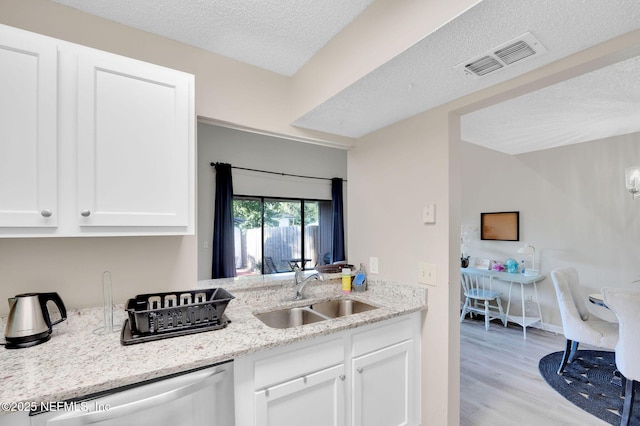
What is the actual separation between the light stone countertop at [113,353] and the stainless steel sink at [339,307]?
305 millimetres

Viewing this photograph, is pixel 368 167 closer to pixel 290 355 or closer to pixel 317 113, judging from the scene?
pixel 317 113

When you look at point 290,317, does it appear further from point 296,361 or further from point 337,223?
point 337,223

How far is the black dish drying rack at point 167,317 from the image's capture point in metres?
1.26

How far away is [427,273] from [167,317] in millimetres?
1500

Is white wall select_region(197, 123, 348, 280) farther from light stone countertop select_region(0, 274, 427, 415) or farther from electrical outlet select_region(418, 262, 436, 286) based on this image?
electrical outlet select_region(418, 262, 436, 286)

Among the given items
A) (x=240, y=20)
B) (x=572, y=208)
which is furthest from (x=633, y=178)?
(x=240, y=20)

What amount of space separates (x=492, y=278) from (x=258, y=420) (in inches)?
166

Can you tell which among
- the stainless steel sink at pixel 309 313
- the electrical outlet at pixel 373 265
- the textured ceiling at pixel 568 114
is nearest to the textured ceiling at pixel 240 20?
the electrical outlet at pixel 373 265

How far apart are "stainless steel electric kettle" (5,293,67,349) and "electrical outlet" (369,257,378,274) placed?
188cm

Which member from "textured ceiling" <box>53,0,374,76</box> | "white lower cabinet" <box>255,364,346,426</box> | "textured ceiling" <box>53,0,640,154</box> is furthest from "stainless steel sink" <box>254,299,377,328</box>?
"textured ceiling" <box>53,0,374,76</box>

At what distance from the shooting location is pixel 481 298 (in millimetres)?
3984

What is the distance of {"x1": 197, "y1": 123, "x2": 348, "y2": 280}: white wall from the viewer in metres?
4.40

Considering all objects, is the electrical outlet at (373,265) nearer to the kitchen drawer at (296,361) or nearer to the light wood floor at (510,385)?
the kitchen drawer at (296,361)

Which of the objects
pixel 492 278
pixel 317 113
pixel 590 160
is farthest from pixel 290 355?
pixel 590 160
